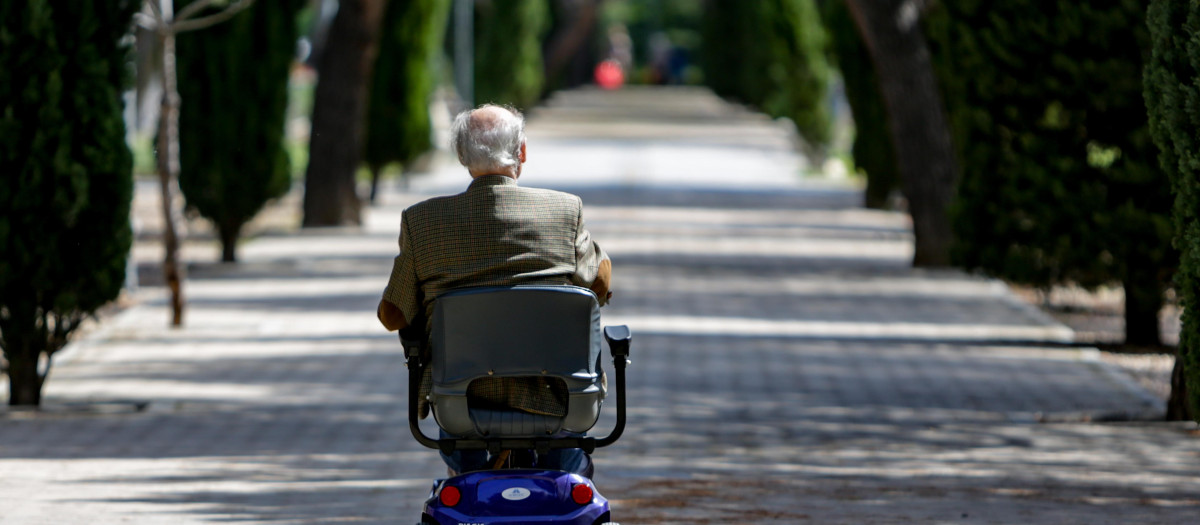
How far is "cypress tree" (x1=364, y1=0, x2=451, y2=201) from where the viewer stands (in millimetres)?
22750

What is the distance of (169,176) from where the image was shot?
41.0 ft

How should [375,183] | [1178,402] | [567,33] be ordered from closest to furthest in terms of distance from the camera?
[1178,402] < [375,183] < [567,33]

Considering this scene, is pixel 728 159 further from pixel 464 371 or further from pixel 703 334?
pixel 464 371

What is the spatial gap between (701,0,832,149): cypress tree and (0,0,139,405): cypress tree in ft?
49.7

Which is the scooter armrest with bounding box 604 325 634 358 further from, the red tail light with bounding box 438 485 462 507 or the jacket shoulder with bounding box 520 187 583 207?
the red tail light with bounding box 438 485 462 507

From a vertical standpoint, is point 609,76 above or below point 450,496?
below

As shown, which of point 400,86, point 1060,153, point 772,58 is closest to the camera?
point 1060,153

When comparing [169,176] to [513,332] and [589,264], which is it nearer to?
[589,264]

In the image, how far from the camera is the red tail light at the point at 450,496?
4.70 metres

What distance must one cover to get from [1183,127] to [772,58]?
1322 inches

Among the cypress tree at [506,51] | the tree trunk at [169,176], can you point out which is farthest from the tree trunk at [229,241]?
the cypress tree at [506,51]

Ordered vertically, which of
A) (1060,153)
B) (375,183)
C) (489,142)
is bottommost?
(375,183)

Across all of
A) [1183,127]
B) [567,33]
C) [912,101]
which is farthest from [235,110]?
[567,33]

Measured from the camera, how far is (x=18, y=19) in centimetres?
875
